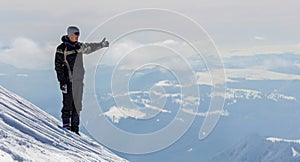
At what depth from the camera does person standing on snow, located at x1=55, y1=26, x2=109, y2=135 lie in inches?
654

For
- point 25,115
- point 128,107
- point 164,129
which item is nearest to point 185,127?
point 164,129

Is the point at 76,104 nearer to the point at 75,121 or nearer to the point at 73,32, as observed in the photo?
the point at 75,121

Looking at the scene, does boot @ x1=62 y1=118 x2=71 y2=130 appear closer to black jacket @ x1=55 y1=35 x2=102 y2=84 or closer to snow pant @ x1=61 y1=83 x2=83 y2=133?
snow pant @ x1=61 y1=83 x2=83 y2=133

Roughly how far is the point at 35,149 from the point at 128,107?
2770 millimetres

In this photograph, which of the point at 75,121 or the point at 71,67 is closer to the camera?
the point at 71,67

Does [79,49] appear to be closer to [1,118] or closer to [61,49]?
[61,49]

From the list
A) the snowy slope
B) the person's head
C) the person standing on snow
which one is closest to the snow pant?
the person standing on snow

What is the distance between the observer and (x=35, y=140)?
15.5 meters

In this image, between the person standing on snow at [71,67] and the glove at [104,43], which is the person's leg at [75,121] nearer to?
the person standing on snow at [71,67]

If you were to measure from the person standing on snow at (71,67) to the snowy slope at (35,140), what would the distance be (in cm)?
102

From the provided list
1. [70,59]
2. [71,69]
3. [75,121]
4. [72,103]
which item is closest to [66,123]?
[75,121]

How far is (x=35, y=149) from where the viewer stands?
14.1m

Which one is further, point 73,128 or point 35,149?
point 73,128

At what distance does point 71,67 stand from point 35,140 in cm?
268
